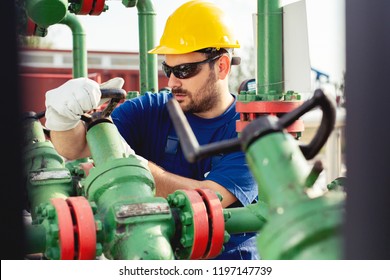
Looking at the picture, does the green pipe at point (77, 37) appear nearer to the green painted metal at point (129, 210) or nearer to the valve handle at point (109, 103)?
the valve handle at point (109, 103)

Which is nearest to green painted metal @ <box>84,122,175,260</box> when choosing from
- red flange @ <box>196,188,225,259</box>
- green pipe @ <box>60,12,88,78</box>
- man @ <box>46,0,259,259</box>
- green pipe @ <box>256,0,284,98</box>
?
red flange @ <box>196,188,225,259</box>

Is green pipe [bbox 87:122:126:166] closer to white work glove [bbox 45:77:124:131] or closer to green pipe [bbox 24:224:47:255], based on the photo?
white work glove [bbox 45:77:124:131]

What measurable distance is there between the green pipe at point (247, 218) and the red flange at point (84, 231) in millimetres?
430

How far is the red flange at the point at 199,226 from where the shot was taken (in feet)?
5.35

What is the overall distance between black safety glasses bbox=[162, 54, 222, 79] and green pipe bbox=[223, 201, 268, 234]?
954mm

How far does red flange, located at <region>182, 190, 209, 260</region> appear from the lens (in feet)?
5.35

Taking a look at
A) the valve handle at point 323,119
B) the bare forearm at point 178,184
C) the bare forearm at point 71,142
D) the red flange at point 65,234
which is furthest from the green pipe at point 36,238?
the bare forearm at point 178,184

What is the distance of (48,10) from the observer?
219cm

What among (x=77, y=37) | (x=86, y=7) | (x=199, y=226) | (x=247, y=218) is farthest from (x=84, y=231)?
A: (x=77, y=37)

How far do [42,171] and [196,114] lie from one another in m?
0.89

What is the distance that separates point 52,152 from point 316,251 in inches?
64.3

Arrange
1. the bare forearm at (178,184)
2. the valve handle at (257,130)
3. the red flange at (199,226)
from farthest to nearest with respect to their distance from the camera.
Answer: the bare forearm at (178,184) < the red flange at (199,226) < the valve handle at (257,130)

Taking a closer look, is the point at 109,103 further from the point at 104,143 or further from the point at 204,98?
the point at 204,98
